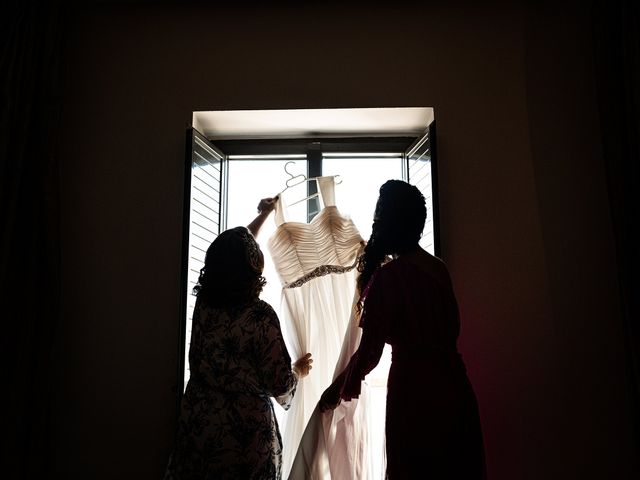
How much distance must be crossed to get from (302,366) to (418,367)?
49 centimetres

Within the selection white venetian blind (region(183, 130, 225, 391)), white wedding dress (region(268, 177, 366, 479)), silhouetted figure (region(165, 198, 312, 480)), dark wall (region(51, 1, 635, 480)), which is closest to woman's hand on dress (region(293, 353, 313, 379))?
white wedding dress (region(268, 177, 366, 479))

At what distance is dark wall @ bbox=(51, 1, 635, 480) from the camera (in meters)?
2.18

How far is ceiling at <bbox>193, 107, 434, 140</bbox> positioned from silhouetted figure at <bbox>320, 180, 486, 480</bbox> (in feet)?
2.46

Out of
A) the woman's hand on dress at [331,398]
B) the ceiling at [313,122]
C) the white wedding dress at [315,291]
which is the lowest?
the woman's hand on dress at [331,398]

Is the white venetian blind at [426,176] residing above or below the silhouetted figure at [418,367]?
above

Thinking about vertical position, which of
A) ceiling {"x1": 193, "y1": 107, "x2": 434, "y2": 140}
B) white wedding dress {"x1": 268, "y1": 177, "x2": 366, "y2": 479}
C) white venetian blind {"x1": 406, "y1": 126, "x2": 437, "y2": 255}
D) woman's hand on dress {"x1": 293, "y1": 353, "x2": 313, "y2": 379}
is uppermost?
ceiling {"x1": 193, "y1": 107, "x2": 434, "y2": 140}

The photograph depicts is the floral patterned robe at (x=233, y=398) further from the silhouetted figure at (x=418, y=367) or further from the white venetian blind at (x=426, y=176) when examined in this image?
the white venetian blind at (x=426, y=176)

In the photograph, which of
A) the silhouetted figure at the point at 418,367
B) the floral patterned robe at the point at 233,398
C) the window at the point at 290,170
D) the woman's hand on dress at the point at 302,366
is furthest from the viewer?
the window at the point at 290,170

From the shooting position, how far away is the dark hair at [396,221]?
71.8 inches

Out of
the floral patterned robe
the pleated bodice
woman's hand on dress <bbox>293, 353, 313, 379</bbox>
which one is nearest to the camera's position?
the floral patterned robe
